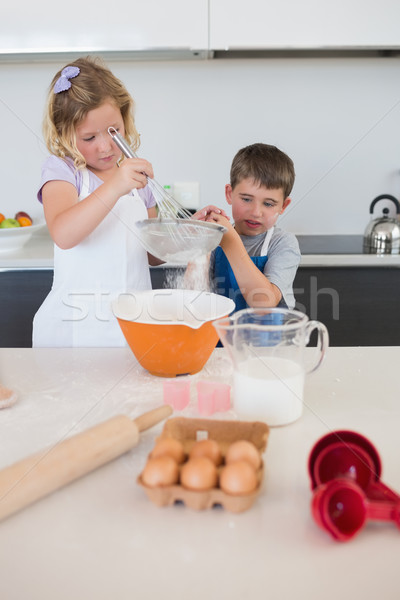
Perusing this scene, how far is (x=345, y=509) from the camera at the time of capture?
57cm

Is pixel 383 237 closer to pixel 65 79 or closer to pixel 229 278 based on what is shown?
pixel 229 278

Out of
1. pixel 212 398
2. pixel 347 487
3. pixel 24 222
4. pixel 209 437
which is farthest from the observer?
pixel 24 222

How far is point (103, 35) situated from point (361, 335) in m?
1.39

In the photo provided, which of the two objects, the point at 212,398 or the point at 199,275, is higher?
the point at 199,275

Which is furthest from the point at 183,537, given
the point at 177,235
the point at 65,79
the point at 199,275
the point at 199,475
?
the point at 65,79

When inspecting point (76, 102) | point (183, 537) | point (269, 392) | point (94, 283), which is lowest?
point (183, 537)

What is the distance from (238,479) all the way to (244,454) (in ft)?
0.12

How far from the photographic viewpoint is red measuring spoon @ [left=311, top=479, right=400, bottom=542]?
55cm

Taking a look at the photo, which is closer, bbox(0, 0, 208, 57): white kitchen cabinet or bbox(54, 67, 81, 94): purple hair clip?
bbox(54, 67, 81, 94): purple hair clip

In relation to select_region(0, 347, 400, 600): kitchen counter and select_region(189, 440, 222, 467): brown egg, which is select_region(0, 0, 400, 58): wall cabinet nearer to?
select_region(0, 347, 400, 600): kitchen counter

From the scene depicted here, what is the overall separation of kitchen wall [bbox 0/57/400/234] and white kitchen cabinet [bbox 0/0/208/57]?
0.33 metres

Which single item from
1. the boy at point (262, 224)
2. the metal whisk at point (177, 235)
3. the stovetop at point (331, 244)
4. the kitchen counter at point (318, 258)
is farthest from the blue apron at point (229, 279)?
the stovetop at point (331, 244)

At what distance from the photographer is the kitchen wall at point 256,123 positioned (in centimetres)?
227

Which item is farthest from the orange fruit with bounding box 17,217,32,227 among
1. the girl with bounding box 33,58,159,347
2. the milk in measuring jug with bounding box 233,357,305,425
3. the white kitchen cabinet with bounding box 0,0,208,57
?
the milk in measuring jug with bounding box 233,357,305,425
